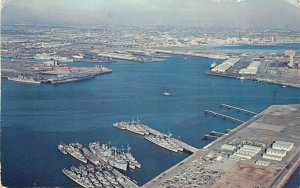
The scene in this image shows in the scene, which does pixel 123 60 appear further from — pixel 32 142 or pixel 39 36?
pixel 32 142

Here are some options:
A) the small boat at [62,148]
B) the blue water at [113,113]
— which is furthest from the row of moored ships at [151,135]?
the small boat at [62,148]

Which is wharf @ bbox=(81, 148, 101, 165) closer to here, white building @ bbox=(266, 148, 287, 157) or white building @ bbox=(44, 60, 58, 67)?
white building @ bbox=(266, 148, 287, 157)

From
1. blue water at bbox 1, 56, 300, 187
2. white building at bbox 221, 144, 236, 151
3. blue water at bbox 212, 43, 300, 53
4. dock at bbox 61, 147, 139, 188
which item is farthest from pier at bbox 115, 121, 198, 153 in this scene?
blue water at bbox 212, 43, 300, 53

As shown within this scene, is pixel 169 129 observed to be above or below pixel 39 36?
below

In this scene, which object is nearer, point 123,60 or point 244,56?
point 123,60

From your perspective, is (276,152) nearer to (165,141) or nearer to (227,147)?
(227,147)

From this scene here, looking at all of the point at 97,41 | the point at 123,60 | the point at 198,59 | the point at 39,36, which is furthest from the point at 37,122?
the point at 198,59
